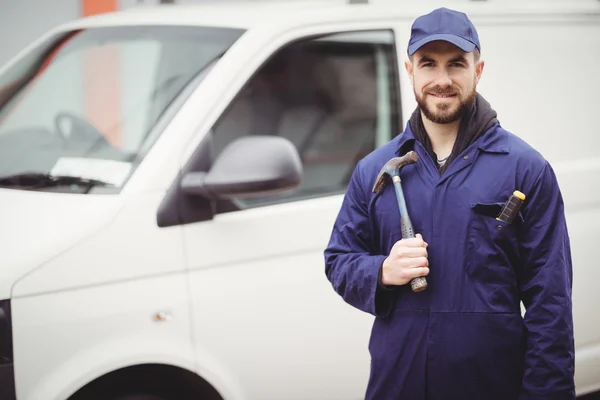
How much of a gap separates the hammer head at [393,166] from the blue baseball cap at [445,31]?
0.27 meters

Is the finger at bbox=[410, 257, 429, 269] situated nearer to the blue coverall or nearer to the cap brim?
the blue coverall

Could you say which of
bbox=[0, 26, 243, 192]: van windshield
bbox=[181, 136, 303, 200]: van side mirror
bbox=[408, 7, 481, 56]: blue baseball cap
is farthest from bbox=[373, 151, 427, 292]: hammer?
bbox=[0, 26, 243, 192]: van windshield

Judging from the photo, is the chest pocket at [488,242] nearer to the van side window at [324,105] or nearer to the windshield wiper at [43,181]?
the van side window at [324,105]

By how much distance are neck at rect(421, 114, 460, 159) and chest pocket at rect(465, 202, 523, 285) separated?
21cm

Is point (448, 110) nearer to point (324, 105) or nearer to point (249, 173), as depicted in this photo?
point (249, 173)

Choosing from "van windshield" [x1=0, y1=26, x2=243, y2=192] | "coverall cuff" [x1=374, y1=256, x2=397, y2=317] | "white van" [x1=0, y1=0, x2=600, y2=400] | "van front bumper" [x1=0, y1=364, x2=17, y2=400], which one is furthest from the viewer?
"van windshield" [x1=0, y1=26, x2=243, y2=192]

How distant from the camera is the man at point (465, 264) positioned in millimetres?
2357

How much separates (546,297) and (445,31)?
0.70 metres

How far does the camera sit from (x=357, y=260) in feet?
8.25

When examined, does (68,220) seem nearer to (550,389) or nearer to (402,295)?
(402,295)

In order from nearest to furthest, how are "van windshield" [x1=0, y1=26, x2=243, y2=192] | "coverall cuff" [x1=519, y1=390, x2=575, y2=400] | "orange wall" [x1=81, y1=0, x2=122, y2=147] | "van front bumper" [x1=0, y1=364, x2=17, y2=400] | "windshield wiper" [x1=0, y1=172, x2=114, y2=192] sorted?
"coverall cuff" [x1=519, y1=390, x2=575, y2=400], "van front bumper" [x1=0, y1=364, x2=17, y2=400], "windshield wiper" [x1=0, y1=172, x2=114, y2=192], "van windshield" [x1=0, y1=26, x2=243, y2=192], "orange wall" [x1=81, y1=0, x2=122, y2=147]

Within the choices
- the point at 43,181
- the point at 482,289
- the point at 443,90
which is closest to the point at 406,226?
the point at 482,289

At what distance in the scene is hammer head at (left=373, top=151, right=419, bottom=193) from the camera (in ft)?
8.11

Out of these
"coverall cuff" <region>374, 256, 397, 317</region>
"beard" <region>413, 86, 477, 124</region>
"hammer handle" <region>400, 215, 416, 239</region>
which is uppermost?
"beard" <region>413, 86, 477, 124</region>
